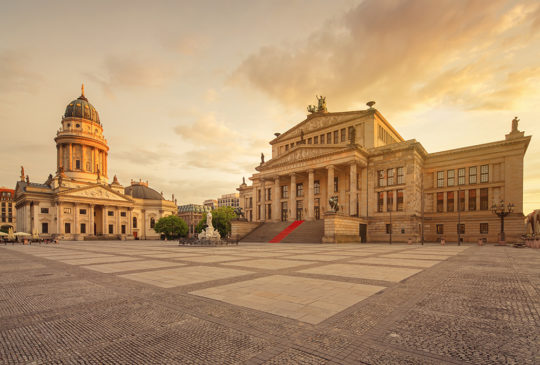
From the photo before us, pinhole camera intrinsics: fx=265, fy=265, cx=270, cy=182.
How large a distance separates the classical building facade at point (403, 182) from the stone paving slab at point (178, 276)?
26.1m

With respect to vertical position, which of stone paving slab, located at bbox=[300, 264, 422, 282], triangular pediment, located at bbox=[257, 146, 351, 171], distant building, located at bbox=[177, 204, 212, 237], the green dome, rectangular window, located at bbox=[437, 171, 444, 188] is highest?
the green dome

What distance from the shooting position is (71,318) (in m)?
5.56

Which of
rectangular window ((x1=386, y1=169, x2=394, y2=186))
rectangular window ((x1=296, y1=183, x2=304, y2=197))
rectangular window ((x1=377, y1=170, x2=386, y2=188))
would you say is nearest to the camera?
rectangular window ((x1=386, y1=169, x2=394, y2=186))

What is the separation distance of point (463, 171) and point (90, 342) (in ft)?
174

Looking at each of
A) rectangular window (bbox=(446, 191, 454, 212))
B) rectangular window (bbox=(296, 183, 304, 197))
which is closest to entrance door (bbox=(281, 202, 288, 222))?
rectangular window (bbox=(296, 183, 304, 197))

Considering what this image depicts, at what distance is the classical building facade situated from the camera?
131 ft

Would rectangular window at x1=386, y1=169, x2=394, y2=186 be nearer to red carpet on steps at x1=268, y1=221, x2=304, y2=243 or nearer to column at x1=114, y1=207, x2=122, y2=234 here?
red carpet on steps at x1=268, y1=221, x2=304, y2=243

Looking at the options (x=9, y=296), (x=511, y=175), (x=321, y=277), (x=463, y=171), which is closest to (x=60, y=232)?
(x=9, y=296)

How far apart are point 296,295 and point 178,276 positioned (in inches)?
207

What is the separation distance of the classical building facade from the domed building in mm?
52675

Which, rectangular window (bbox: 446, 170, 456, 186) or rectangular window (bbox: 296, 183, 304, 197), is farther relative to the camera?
rectangular window (bbox: 296, 183, 304, 197)

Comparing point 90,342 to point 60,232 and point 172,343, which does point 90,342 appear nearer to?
point 172,343

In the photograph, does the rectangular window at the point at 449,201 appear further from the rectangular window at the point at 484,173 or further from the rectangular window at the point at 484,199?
the rectangular window at the point at 484,173

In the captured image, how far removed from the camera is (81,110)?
8256 cm
